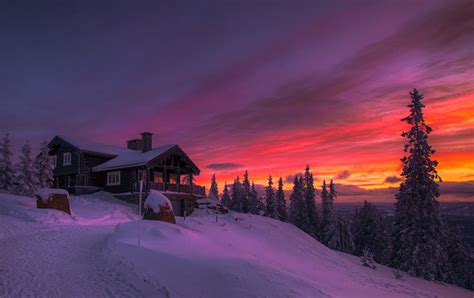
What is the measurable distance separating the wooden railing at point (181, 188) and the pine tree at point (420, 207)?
22.1m

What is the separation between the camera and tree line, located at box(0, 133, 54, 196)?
36.7 m

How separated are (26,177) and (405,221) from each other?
3963 cm

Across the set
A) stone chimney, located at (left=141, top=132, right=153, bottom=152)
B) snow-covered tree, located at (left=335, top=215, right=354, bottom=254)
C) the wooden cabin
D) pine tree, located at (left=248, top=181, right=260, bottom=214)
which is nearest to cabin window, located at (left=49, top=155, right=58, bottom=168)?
the wooden cabin

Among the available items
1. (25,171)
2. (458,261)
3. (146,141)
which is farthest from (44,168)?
(458,261)

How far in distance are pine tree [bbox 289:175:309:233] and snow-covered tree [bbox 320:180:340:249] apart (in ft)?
12.5

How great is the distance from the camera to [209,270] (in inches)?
377

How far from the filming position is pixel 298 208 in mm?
63000

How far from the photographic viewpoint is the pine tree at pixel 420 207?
29000 millimetres

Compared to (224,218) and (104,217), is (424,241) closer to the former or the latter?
(224,218)

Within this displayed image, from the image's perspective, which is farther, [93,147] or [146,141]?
[93,147]

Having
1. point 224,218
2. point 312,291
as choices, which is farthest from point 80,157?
point 312,291

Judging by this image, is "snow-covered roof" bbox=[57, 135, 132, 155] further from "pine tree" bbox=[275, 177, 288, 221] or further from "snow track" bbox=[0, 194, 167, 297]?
"pine tree" bbox=[275, 177, 288, 221]

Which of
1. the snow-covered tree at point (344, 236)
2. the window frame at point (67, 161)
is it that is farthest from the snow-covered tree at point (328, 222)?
the window frame at point (67, 161)

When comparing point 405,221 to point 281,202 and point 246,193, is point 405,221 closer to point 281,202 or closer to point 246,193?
point 281,202
